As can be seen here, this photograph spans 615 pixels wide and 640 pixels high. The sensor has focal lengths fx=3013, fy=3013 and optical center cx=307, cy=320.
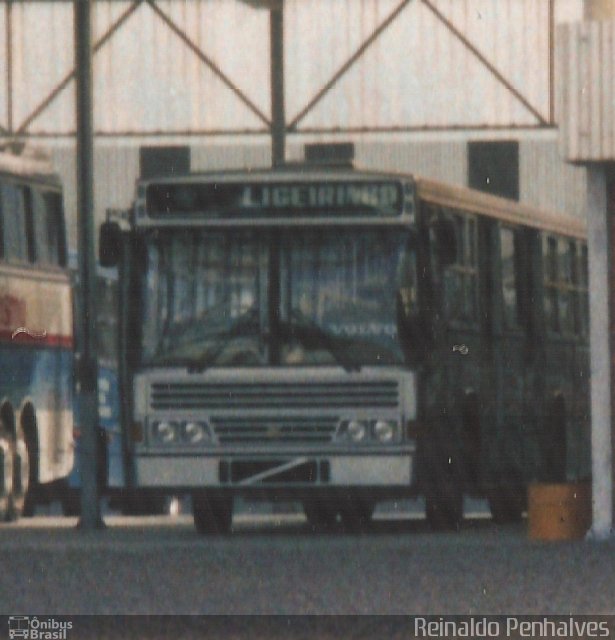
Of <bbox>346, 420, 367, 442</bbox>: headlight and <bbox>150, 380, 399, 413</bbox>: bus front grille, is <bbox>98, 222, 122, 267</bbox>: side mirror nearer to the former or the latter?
<bbox>150, 380, 399, 413</bbox>: bus front grille

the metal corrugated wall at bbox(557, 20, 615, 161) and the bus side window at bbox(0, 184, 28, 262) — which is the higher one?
the metal corrugated wall at bbox(557, 20, 615, 161)

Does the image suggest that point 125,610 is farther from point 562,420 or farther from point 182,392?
point 562,420

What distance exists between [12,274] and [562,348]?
5.51 m

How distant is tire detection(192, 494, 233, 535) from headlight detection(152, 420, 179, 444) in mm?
1544

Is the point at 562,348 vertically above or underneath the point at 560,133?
underneath

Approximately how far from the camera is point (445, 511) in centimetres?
2689

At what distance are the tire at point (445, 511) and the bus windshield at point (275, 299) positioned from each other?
2.33m

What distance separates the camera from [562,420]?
29.5 meters

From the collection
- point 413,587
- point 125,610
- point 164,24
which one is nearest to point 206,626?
point 125,610

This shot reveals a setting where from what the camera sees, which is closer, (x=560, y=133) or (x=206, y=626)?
(x=206, y=626)

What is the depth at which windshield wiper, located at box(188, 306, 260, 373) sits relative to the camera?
24.8 meters

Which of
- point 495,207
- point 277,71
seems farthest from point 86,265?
point 277,71

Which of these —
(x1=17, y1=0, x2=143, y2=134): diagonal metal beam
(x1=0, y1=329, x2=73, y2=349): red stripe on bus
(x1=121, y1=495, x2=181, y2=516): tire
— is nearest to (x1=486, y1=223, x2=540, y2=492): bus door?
(x1=0, y1=329, x2=73, y2=349): red stripe on bus

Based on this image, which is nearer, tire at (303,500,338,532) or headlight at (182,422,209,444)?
headlight at (182,422,209,444)
